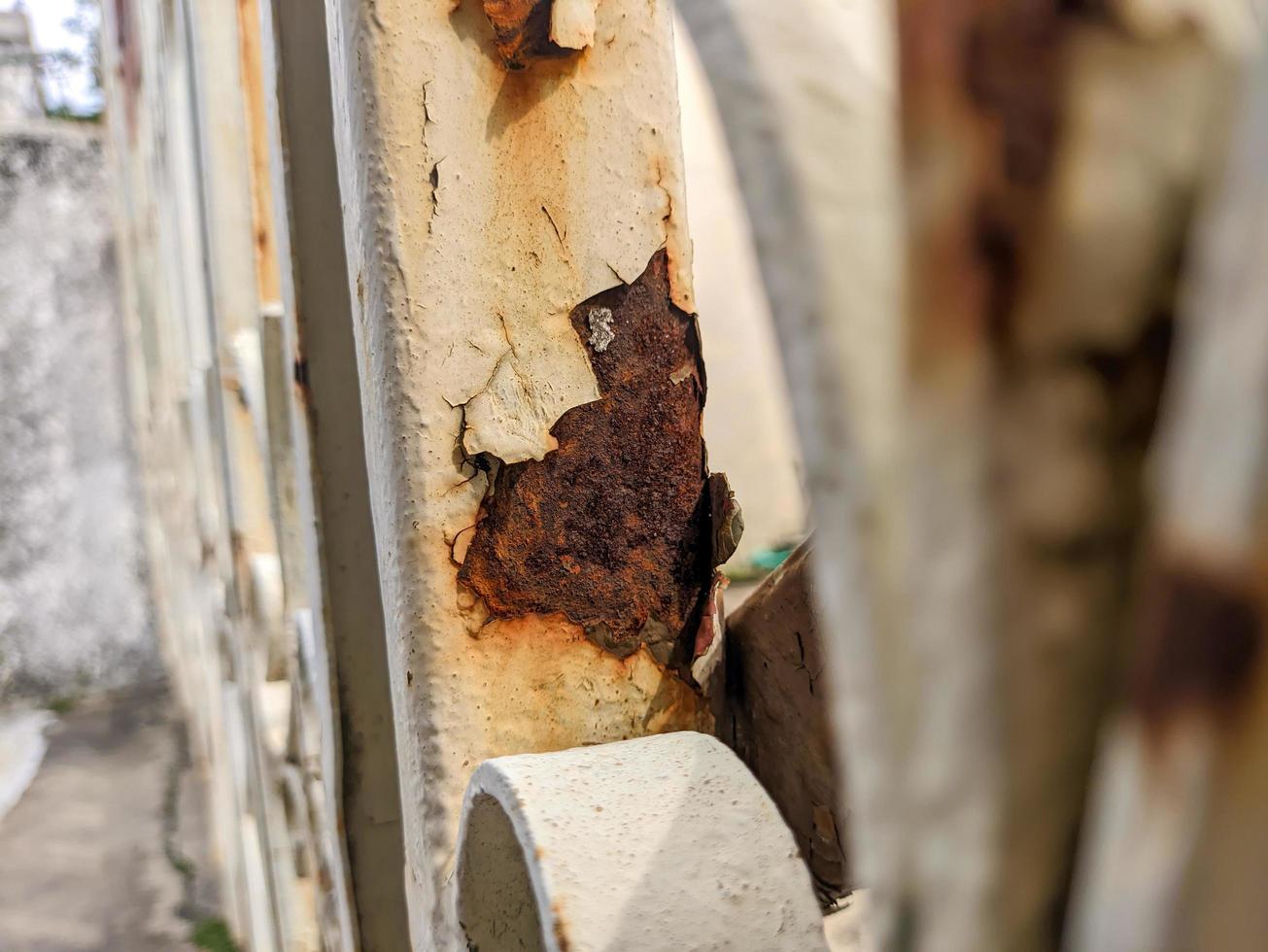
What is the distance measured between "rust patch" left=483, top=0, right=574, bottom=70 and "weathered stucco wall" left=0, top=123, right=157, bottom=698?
15.0 feet

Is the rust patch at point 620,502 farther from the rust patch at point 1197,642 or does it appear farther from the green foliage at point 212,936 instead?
the green foliage at point 212,936

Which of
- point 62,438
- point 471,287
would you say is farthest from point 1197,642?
point 62,438

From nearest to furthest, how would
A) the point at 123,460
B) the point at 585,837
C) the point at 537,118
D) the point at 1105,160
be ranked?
the point at 1105,160 < the point at 585,837 < the point at 537,118 < the point at 123,460

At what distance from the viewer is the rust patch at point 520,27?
2.45 feet

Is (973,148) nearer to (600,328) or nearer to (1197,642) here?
(1197,642)

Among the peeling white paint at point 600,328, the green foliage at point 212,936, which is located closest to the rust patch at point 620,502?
the peeling white paint at point 600,328

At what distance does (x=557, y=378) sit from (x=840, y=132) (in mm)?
577

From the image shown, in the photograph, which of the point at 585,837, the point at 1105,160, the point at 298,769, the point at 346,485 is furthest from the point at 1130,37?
the point at 298,769

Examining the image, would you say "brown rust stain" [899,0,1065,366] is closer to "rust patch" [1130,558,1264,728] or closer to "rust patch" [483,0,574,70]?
"rust patch" [1130,558,1264,728]

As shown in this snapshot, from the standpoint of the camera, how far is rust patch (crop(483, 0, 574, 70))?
0.75m

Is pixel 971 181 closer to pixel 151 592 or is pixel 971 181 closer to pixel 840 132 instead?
pixel 840 132

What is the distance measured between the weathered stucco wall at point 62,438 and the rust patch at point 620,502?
4.53 meters

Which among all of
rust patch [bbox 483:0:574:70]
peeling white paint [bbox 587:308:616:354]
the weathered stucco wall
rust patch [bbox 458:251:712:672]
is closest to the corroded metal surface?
rust patch [bbox 458:251:712:672]

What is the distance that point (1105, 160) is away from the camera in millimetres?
188
